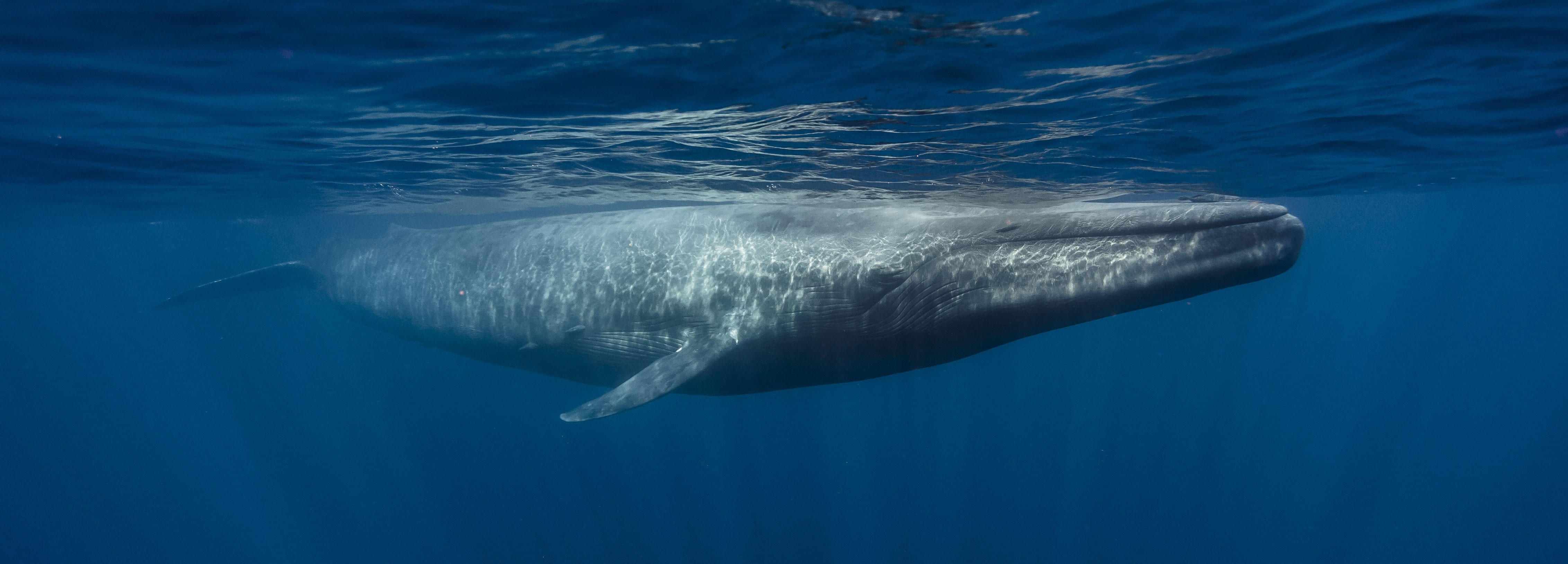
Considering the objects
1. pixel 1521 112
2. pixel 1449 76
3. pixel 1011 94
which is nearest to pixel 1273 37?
pixel 1011 94

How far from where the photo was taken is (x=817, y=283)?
19.7 ft

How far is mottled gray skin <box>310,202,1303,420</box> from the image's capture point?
525 centimetres

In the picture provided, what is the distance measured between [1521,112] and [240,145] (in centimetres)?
2154

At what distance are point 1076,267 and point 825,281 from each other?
7.40 feet

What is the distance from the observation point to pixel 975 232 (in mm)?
5895

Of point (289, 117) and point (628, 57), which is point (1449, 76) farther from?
point (289, 117)

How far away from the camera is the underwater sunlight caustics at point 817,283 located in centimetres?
525

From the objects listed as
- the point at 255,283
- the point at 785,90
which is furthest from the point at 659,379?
the point at 255,283

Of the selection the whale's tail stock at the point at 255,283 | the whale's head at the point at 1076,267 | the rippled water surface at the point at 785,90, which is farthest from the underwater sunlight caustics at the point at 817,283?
the whale's tail stock at the point at 255,283

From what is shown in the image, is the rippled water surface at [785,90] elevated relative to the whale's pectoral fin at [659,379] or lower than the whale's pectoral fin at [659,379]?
elevated

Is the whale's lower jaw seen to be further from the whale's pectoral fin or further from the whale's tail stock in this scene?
the whale's tail stock

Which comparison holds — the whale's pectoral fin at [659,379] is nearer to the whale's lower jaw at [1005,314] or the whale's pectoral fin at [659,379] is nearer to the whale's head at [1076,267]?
the whale's lower jaw at [1005,314]

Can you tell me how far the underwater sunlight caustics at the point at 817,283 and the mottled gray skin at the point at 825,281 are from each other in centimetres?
2

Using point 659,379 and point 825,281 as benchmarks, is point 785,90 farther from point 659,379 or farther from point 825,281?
point 659,379
